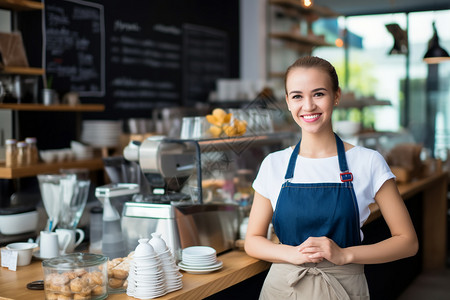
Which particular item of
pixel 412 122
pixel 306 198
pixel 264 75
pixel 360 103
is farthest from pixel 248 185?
pixel 412 122

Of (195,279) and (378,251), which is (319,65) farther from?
(195,279)

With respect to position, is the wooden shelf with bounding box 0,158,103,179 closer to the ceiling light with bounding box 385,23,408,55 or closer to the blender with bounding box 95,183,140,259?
the blender with bounding box 95,183,140,259

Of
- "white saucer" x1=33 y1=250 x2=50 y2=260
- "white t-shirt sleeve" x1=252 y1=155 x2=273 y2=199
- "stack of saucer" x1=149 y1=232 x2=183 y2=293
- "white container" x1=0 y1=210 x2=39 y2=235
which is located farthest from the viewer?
"white container" x1=0 y1=210 x2=39 y2=235

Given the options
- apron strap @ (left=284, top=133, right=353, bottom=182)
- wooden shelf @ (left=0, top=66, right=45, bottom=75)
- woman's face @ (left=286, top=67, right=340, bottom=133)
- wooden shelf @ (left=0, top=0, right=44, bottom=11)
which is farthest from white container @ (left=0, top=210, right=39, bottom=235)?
wooden shelf @ (left=0, top=0, right=44, bottom=11)

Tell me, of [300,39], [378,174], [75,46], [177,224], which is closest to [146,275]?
[177,224]

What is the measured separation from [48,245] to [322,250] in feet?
3.76

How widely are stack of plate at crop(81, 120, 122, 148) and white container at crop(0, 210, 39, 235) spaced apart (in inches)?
100

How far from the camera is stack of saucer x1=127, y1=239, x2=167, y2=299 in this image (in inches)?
68.8

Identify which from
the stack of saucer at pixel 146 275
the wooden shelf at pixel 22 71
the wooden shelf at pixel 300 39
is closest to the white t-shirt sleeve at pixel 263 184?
the stack of saucer at pixel 146 275

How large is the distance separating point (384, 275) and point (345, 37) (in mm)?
6736

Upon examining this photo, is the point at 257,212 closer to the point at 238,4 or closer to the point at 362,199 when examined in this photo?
the point at 362,199

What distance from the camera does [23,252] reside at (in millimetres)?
2197

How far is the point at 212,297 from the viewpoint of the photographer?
2127 millimetres

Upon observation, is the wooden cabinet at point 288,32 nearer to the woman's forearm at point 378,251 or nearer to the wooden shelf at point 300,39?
the wooden shelf at point 300,39
